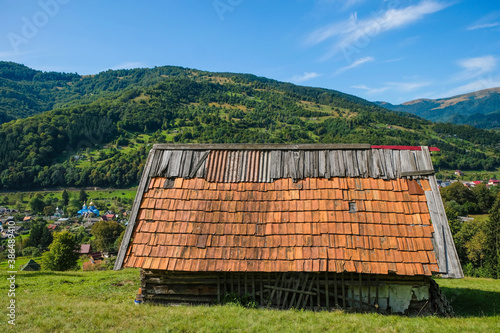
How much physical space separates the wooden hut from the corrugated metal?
0.04 m

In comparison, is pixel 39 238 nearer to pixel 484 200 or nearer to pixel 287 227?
pixel 287 227

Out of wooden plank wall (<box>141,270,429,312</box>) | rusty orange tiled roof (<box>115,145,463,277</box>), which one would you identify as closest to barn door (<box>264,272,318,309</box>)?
wooden plank wall (<box>141,270,429,312</box>)

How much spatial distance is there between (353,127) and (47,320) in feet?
493

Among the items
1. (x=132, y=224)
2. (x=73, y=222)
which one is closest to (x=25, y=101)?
(x=73, y=222)

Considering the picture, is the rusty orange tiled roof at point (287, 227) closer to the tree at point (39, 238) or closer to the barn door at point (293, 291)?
the barn door at point (293, 291)

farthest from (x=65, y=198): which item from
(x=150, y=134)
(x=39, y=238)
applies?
(x=150, y=134)

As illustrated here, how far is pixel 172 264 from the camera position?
8852 mm

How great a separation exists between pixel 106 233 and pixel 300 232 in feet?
212

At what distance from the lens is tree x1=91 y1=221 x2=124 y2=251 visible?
6175 centimetres

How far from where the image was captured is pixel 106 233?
207 ft

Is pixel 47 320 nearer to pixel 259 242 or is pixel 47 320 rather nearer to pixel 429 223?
pixel 259 242

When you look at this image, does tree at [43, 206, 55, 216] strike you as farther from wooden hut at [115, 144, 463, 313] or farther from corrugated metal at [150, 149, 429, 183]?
wooden hut at [115, 144, 463, 313]

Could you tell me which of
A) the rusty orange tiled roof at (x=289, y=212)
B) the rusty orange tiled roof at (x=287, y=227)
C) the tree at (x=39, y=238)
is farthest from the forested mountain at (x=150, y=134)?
the rusty orange tiled roof at (x=287, y=227)

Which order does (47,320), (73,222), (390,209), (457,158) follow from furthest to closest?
(457,158) → (73,222) → (390,209) → (47,320)
